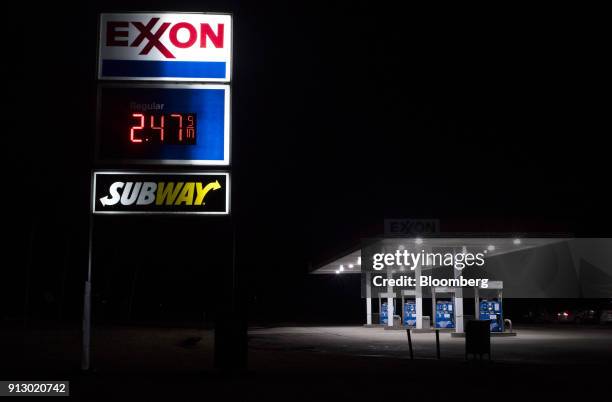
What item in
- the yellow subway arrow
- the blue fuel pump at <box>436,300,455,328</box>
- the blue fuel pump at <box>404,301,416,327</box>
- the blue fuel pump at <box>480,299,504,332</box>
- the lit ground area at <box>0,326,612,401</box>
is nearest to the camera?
the lit ground area at <box>0,326,612,401</box>

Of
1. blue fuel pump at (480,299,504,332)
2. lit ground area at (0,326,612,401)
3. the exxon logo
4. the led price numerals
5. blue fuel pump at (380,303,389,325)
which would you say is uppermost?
the exxon logo

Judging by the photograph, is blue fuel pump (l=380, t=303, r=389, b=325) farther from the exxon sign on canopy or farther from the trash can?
the exxon sign on canopy

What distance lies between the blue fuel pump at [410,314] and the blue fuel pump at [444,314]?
3413mm

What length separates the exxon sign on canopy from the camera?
1534cm

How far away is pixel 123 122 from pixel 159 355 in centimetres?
777

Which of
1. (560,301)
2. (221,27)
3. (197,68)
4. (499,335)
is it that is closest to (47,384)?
(197,68)

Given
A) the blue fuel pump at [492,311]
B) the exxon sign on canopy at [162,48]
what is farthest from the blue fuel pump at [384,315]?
the exxon sign on canopy at [162,48]

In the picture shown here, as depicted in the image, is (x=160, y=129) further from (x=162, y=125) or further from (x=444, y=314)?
(x=444, y=314)

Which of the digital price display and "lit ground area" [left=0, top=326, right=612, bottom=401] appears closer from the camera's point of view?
"lit ground area" [left=0, top=326, right=612, bottom=401]

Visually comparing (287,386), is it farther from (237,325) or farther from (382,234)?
(382,234)

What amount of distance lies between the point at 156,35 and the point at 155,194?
12.0 feet

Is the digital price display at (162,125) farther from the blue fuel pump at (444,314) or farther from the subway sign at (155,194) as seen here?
the blue fuel pump at (444,314)

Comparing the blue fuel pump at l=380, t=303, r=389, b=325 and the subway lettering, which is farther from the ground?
the subway lettering

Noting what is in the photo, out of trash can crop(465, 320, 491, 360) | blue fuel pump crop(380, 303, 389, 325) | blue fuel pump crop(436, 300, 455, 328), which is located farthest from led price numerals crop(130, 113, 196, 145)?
blue fuel pump crop(380, 303, 389, 325)
